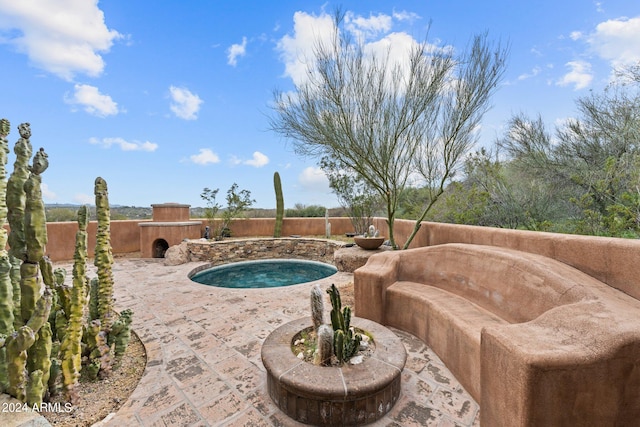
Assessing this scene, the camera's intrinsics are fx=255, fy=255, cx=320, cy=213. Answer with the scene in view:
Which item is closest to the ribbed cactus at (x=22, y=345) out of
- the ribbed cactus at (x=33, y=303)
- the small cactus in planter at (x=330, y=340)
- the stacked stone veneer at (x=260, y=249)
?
the ribbed cactus at (x=33, y=303)

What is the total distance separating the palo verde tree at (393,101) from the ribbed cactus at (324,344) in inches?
190

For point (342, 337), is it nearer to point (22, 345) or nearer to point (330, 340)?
point (330, 340)

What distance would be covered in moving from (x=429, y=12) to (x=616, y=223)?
5.50 meters

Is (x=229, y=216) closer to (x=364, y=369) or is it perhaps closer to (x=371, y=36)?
(x=371, y=36)

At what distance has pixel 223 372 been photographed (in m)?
2.81

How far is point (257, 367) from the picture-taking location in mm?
2887

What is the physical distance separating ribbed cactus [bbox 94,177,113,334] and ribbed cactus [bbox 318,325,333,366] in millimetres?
2400

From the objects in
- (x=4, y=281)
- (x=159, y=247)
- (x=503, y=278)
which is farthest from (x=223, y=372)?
(x=159, y=247)

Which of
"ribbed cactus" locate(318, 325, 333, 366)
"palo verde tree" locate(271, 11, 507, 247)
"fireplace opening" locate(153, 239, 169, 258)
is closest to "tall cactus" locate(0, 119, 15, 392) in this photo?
"ribbed cactus" locate(318, 325, 333, 366)

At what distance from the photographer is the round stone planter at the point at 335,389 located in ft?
6.50

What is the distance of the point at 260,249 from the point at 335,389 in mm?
9361

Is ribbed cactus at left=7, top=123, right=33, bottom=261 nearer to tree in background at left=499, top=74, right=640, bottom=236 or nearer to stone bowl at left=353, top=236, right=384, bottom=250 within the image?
stone bowl at left=353, top=236, right=384, bottom=250

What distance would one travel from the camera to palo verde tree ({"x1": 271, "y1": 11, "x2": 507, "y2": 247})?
5.79 metres

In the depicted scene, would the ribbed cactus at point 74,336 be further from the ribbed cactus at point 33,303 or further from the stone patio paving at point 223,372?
the stone patio paving at point 223,372
